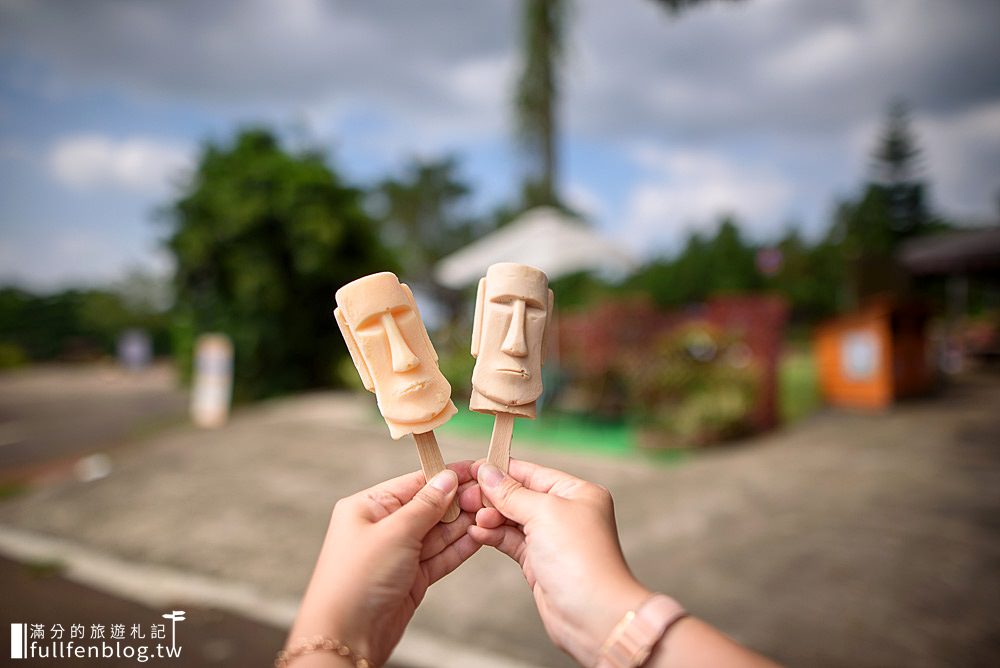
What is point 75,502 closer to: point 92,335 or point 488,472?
point 488,472

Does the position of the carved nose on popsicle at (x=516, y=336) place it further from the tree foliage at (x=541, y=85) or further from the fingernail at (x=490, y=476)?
the tree foliage at (x=541, y=85)

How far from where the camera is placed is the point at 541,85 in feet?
35.2

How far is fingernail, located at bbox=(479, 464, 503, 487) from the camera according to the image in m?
1.41

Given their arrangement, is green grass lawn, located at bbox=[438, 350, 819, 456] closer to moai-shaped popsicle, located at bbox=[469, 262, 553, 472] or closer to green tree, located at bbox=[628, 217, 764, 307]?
moai-shaped popsicle, located at bbox=[469, 262, 553, 472]

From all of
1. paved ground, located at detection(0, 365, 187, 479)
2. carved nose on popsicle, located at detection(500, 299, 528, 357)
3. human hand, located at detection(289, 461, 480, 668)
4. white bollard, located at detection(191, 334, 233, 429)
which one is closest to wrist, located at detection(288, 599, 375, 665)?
human hand, located at detection(289, 461, 480, 668)

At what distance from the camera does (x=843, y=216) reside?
28.2 m

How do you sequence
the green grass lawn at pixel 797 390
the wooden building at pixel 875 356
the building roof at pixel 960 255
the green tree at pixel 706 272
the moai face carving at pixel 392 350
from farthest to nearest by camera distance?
the green tree at pixel 706 272, the building roof at pixel 960 255, the green grass lawn at pixel 797 390, the wooden building at pixel 875 356, the moai face carving at pixel 392 350

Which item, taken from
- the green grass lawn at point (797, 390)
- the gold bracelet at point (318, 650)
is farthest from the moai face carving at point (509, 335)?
the green grass lawn at point (797, 390)

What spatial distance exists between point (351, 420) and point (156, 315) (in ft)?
68.0

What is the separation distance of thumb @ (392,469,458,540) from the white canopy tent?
196 inches

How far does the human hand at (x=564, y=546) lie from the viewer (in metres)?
1.12

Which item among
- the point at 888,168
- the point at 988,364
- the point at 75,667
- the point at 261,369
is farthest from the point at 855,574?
the point at 888,168

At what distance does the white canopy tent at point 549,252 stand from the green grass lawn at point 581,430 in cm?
179

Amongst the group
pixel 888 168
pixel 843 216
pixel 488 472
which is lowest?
pixel 488 472
